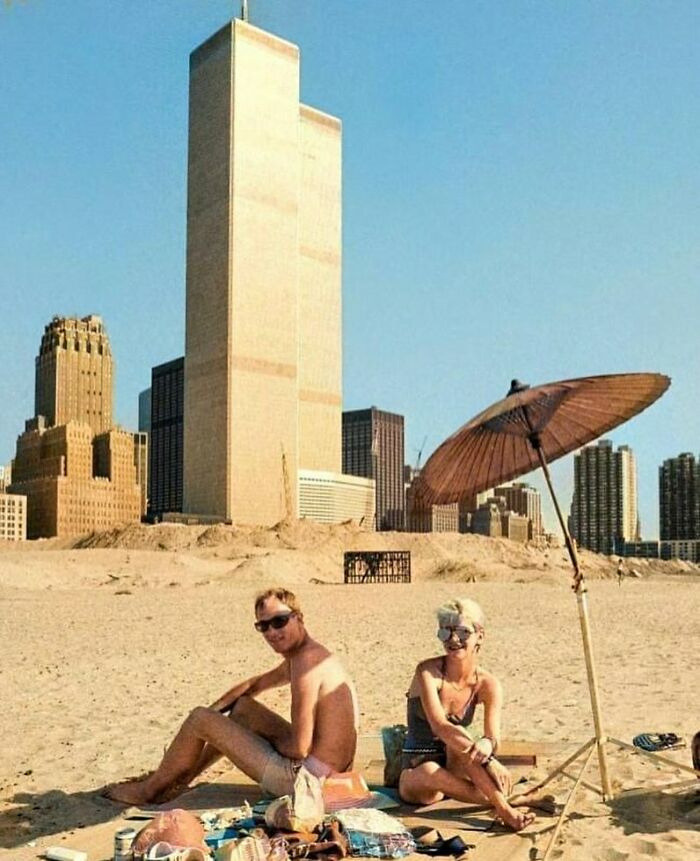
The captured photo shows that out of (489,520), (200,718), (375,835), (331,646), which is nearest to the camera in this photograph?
(375,835)

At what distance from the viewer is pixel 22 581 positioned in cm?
3112

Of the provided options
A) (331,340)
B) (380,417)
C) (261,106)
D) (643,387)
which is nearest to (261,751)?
(643,387)

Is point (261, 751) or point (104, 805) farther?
point (104, 805)

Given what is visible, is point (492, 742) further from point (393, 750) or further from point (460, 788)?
point (393, 750)

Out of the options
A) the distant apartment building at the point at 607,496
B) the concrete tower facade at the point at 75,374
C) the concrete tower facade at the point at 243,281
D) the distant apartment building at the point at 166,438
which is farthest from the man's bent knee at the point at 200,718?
the concrete tower facade at the point at 75,374

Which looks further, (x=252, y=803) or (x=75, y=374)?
(x=75, y=374)

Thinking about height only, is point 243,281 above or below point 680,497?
above

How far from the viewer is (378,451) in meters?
144

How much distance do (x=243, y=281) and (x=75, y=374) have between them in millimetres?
62769

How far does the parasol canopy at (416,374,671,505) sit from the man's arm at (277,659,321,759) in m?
1.14

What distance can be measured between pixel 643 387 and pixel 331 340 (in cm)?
7736

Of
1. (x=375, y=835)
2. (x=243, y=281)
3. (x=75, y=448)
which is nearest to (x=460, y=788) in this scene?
(x=375, y=835)

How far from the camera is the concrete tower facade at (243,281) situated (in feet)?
224

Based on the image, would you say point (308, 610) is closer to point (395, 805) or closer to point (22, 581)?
point (22, 581)
